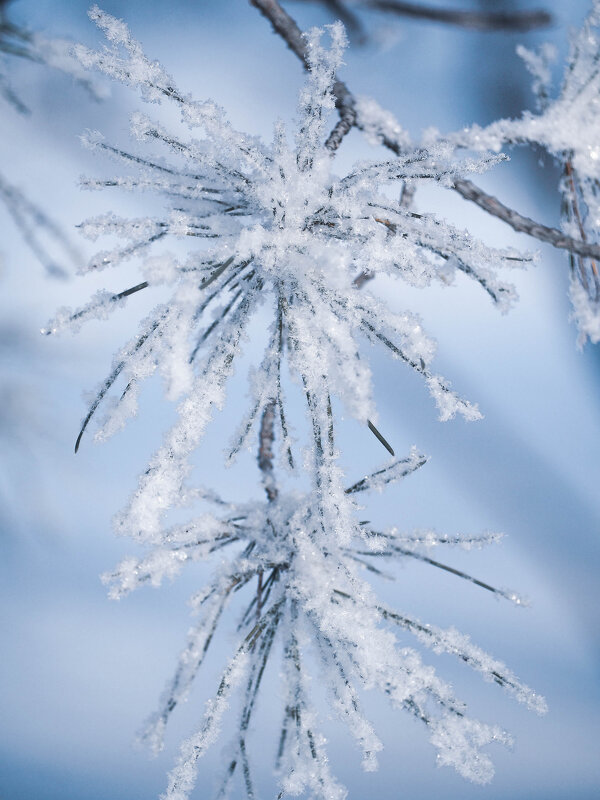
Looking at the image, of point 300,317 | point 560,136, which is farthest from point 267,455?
point 560,136

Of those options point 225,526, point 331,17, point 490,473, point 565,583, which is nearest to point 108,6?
point 331,17

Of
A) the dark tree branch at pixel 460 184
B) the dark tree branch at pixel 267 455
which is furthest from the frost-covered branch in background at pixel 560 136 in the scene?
the dark tree branch at pixel 267 455

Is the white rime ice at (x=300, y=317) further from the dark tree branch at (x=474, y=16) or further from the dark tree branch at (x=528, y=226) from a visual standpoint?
the dark tree branch at (x=474, y=16)

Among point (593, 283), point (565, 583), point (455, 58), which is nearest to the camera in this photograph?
point (593, 283)

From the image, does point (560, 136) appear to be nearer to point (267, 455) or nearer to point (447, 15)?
point (447, 15)

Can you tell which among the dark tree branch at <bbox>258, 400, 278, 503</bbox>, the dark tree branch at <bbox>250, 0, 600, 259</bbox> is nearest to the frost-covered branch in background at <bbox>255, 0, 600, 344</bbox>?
the dark tree branch at <bbox>250, 0, 600, 259</bbox>

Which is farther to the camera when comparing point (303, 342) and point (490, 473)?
point (490, 473)

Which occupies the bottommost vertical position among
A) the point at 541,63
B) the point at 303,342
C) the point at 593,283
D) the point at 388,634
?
the point at 388,634

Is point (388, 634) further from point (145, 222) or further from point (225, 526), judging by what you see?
point (145, 222)
